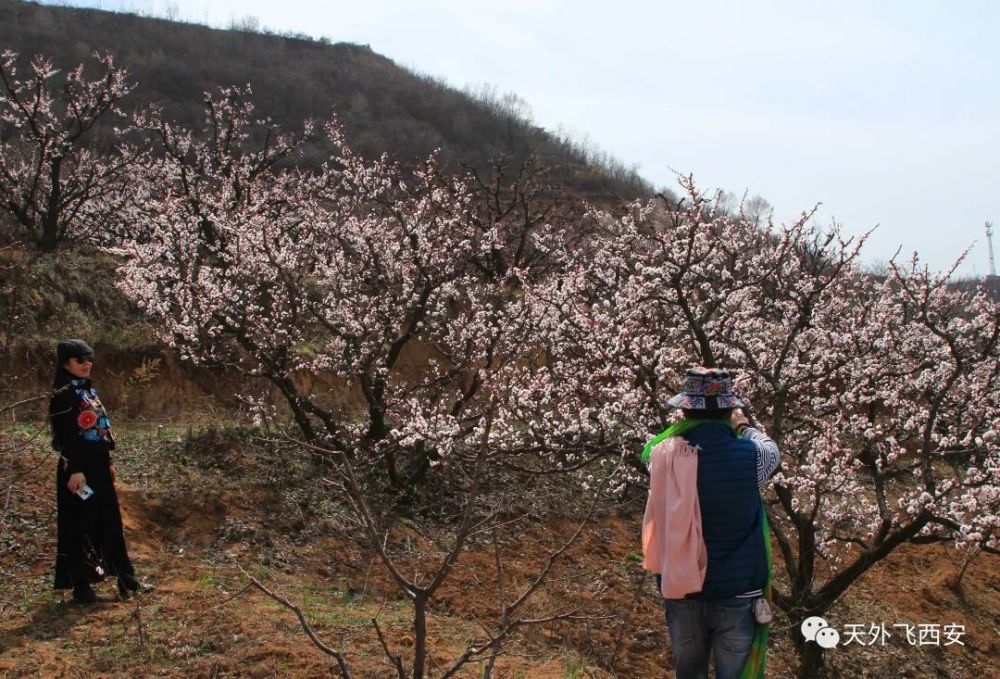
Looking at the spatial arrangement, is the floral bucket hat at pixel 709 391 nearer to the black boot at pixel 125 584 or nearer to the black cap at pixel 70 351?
the black cap at pixel 70 351

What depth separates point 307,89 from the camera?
2286 inches

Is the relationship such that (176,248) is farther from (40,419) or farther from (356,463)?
(356,463)

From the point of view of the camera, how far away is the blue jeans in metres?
2.95

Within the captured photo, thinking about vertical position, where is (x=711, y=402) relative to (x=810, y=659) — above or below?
above

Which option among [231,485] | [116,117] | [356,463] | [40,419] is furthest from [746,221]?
[116,117]

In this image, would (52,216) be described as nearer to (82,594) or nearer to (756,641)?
(82,594)

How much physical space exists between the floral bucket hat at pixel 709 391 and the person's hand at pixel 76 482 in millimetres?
4049

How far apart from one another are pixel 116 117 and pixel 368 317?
130 ft

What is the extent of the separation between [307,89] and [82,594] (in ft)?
192

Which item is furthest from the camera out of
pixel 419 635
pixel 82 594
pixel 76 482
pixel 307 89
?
pixel 307 89

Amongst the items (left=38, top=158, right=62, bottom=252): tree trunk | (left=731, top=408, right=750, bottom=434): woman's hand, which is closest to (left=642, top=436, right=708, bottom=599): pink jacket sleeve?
(left=731, top=408, right=750, bottom=434): woman's hand

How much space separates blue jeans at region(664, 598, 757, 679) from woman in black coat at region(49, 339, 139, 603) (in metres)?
3.88

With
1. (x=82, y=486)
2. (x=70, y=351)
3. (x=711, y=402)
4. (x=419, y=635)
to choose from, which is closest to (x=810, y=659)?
(x=711, y=402)

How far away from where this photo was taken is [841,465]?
621 cm
